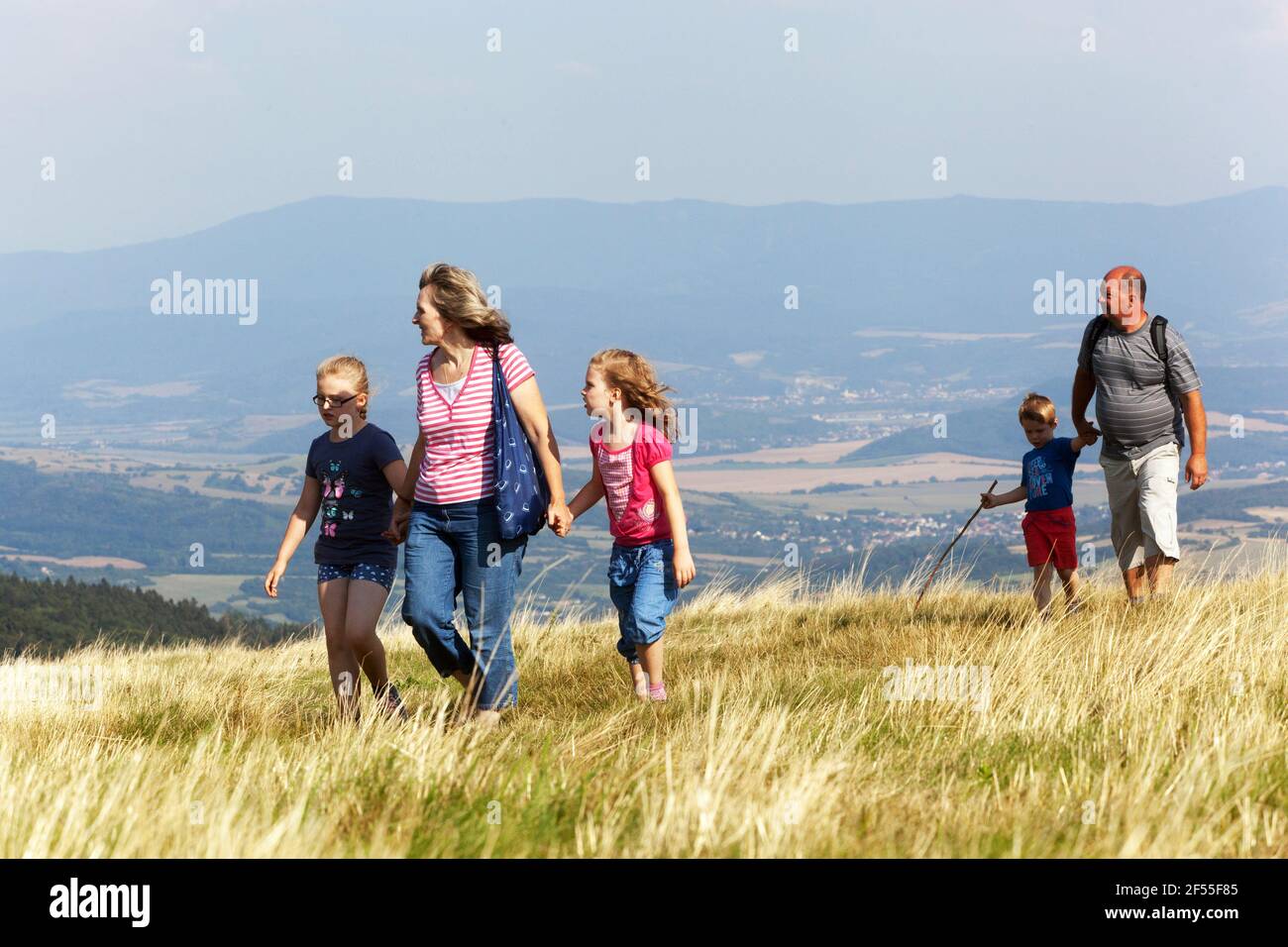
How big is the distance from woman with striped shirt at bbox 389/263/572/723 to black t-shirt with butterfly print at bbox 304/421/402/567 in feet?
1.23

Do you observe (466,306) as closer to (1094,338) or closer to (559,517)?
(559,517)

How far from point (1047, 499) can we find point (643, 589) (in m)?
3.09

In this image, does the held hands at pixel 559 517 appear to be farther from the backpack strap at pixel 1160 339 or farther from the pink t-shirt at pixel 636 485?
the backpack strap at pixel 1160 339

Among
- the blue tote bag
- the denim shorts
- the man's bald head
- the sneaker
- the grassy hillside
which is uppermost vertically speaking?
the man's bald head

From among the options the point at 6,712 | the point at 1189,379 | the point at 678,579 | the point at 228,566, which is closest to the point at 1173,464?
the point at 1189,379

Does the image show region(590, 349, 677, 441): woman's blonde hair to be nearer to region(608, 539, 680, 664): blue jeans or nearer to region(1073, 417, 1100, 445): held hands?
region(608, 539, 680, 664): blue jeans

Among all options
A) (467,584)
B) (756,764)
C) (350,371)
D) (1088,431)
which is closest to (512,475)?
(467,584)

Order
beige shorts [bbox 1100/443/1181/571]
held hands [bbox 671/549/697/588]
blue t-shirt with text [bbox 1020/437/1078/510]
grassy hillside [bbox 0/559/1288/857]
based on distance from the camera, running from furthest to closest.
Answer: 1. blue t-shirt with text [bbox 1020/437/1078/510]
2. beige shorts [bbox 1100/443/1181/571]
3. held hands [bbox 671/549/697/588]
4. grassy hillside [bbox 0/559/1288/857]

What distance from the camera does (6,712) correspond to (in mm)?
6465

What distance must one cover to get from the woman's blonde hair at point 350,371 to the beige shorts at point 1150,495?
4250 mm

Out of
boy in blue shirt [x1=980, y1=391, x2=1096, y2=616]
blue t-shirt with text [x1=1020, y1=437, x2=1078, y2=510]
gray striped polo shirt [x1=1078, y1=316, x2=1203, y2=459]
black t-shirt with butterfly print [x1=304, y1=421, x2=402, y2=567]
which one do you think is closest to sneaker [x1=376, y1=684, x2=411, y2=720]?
black t-shirt with butterfly print [x1=304, y1=421, x2=402, y2=567]

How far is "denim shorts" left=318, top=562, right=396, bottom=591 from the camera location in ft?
19.7

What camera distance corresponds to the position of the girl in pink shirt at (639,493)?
613cm
